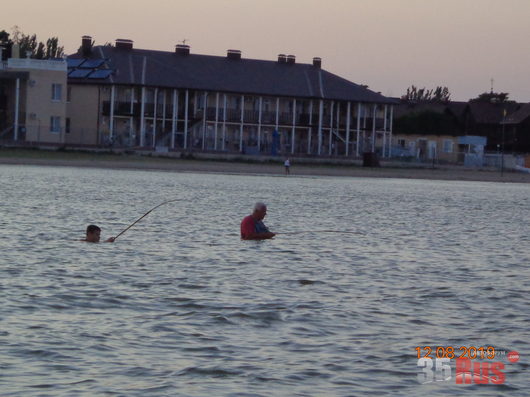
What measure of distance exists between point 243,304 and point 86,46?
76551 mm

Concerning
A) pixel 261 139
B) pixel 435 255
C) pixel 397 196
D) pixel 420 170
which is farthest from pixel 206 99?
pixel 435 255

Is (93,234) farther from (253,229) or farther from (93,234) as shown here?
(253,229)

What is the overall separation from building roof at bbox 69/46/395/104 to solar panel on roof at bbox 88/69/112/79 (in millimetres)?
296

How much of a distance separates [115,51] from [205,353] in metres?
79.8

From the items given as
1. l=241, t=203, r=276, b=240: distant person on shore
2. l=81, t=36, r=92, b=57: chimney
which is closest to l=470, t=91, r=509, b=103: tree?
l=81, t=36, r=92, b=57: chimney

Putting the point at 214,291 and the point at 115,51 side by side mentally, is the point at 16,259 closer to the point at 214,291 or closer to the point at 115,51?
the point at 214,291

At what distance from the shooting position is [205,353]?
1308 cm

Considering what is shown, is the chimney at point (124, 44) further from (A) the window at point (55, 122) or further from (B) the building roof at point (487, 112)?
(B) the building roof at point (487, 112)

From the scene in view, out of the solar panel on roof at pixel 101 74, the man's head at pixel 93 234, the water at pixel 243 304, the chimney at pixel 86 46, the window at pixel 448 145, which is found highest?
the chimney at pixel 86 46

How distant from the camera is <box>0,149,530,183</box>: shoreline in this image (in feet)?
236

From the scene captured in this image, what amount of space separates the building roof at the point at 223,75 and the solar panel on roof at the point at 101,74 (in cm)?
30

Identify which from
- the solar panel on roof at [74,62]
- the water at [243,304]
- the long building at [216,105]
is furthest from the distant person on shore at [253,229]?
the solar panel on roof at [74,62]

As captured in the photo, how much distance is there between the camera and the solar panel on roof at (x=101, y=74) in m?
86.9

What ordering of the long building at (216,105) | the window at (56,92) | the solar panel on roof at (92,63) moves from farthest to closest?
the solar panel on roof at (92,63) → the long building at (216,105) → the window at (56,92)
